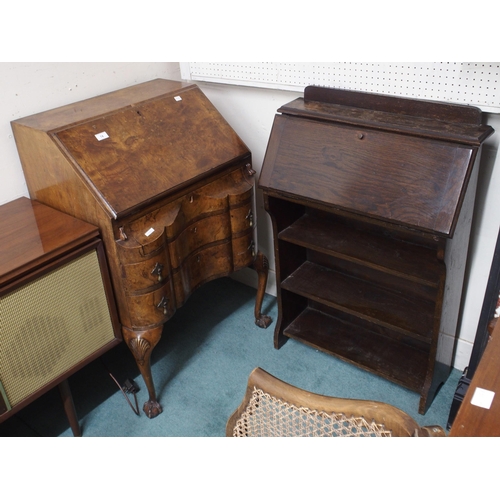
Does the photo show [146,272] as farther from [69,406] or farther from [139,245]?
[69,406]

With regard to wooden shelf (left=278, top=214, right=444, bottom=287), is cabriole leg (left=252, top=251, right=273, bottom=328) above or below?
below

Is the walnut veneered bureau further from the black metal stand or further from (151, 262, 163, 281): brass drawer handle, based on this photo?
the black metal stand

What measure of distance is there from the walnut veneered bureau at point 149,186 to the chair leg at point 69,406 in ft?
0.91

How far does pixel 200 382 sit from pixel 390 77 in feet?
4.86

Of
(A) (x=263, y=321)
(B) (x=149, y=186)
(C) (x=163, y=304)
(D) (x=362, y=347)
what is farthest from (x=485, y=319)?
→ (B) (x=149, y=186)

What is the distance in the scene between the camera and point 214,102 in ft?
8.72

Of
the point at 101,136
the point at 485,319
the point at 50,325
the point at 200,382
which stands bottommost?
the point at 200,382

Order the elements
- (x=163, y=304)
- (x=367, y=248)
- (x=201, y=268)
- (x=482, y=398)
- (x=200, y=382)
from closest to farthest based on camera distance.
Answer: (x=482, y=398)
(x=163, y=304)
(x=367, y=248)
(x=201, y=268)
(x=200, y=382)

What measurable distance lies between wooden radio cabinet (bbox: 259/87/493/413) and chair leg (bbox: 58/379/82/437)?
0.96 meters

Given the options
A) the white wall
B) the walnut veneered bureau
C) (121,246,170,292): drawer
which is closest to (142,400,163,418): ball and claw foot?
the walnut veneered bureau

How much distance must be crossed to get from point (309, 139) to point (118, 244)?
802 millimetres

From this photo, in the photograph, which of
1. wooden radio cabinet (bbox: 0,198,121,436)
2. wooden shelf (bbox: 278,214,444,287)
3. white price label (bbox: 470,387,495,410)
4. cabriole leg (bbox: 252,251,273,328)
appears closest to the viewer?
white price label (bbox: 470,387,495,410)

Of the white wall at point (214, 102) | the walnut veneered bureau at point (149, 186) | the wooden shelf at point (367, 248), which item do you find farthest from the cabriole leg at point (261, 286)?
the white wall at point (214, 102)

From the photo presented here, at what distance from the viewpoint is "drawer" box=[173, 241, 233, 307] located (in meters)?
2.15
